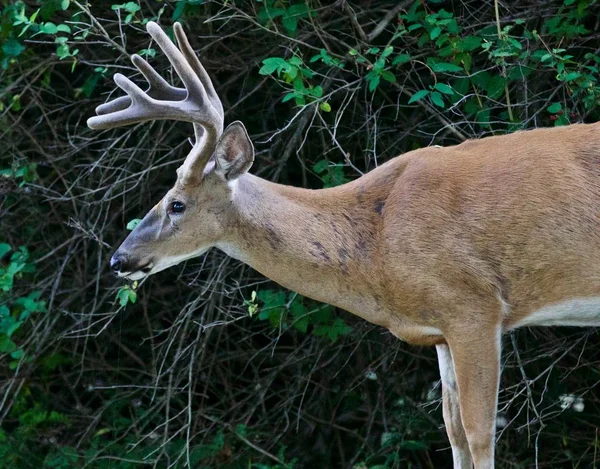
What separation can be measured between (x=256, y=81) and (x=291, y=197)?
2.12m

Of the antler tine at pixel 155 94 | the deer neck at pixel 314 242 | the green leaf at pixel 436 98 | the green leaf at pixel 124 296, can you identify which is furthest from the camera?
the green leaf at pixel 124 296

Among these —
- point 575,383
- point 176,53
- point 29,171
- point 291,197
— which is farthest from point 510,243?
point 29,171

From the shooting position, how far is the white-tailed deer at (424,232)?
4.64 m

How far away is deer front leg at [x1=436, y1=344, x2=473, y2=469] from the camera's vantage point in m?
5.07

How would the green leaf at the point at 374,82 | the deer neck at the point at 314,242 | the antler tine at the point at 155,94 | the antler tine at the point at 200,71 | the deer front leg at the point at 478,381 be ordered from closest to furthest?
1. the deer front leg at the point at 478,381
2. the deer neck at the point at 314,242
3. the antler tine at the point at 200,71
4. the antler tine at the point at 155,94
5. the green leaf at the point at 374,82

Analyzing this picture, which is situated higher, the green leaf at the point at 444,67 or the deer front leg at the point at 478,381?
the green leaf at the point at 444,67

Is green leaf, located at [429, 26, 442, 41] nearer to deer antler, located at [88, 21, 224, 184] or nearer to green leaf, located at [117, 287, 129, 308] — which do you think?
deer antler, located at [88, 21, 224, 184]

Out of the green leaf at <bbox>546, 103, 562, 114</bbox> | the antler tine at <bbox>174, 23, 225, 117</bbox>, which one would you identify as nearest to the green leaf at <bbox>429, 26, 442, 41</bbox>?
the green leaf at <bbox>546, 103, 562, 114</bbox>

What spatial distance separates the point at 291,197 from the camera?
4.96m

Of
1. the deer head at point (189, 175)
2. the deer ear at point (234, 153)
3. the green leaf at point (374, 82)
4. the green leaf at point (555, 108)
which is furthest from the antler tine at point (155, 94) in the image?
the green leaf at point (555, 108)

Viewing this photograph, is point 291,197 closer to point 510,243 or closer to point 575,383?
point 510,243

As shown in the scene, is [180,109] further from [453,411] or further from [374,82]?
[453,411]

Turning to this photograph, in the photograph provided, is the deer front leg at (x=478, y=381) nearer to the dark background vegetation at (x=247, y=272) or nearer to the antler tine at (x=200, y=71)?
the dark background vegetation at (x=247, y=272)

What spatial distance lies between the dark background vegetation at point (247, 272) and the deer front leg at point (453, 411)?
0.89 meters
